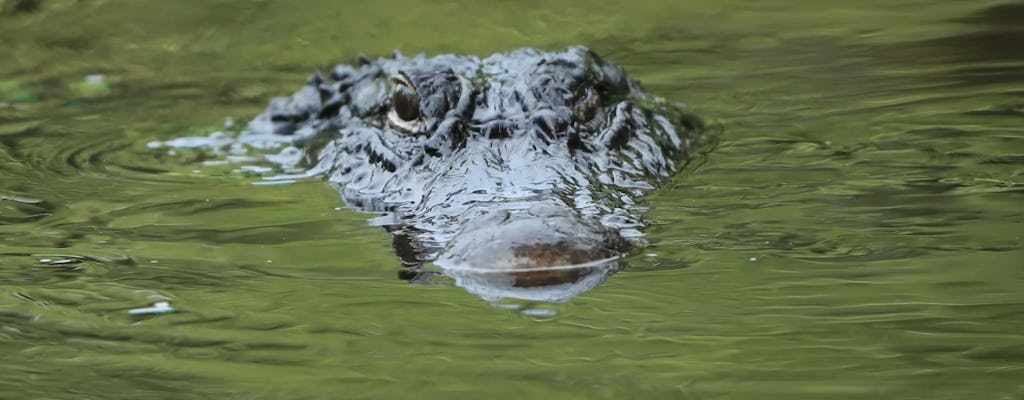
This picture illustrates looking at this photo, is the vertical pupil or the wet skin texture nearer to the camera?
the wet skin texture

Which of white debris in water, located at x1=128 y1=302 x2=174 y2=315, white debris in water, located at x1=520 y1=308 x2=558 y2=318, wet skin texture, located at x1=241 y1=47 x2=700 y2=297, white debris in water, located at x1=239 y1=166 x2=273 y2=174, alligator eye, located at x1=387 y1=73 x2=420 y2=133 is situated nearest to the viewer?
white debris in water, located at x1=520 y1=308 x2=558 y2=318

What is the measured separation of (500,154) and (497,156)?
3 centimetres

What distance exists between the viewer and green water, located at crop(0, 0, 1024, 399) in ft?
9.48

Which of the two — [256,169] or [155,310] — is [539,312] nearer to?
[155,310]

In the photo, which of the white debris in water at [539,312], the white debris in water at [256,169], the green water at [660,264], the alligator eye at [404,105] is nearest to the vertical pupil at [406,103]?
the alligator eye at [404,105]

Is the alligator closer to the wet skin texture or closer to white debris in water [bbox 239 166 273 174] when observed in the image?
the wet skin texture

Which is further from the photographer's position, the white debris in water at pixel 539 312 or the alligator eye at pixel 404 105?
the alligator eye at pixel 404 105

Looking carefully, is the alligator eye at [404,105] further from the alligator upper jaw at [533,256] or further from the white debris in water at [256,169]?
the alligator upper jaw at [533,256]

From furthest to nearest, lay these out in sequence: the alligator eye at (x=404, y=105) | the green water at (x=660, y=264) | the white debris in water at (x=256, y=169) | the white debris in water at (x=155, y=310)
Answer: the white debris in water at (x=256, y=169) < the alligator eye at (x=404, y=105) < the white debris in water at (x=155, y=310) < the green water at (x=660, y=264)

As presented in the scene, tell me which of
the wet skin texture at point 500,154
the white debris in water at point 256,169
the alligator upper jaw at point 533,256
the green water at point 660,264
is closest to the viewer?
the green water at point 660,264

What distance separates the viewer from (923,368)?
2768 mm

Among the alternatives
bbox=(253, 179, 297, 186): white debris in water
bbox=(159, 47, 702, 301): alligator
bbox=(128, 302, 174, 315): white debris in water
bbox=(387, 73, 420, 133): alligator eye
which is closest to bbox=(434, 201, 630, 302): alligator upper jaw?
bbox=(159, 47, 702, 301): alligator

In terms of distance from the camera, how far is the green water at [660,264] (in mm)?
2891

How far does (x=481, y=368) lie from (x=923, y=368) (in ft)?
3.22
